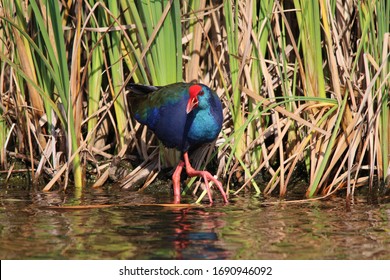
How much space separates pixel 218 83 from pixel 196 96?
0.61 meters

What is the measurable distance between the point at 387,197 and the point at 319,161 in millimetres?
457

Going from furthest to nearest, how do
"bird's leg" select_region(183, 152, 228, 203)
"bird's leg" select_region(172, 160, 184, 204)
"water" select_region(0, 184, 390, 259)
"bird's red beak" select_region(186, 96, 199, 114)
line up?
1. "bird's leg" select_region(172, 160, 184, 204)
2. "bird's leg" select_region(183, 152, 228, 203)
3. "bird's red beak" select_region(186, 96, 199, 114)
4. "water" select_region(0, 184, 390, 259)

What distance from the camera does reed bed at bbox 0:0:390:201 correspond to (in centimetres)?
521

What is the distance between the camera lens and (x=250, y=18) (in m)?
5.25

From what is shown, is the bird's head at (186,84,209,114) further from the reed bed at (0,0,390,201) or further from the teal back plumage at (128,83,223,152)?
the reed bed at (0,0,390,201)

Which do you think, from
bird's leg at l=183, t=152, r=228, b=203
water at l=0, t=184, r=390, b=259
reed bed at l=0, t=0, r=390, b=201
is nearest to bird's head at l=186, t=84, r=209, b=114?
reed bed at l=0, t=0, r=390, b=201

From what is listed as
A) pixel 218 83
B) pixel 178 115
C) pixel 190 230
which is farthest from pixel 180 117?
pixel 190 230

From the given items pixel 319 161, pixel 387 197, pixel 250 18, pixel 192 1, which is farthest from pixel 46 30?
pixel 387 197

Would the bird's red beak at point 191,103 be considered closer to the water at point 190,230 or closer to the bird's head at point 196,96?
the bird's head at point 196,96

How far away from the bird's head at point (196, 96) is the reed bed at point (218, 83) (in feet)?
0.87

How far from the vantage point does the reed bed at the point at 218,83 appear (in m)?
5.21

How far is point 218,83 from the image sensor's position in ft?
18.6

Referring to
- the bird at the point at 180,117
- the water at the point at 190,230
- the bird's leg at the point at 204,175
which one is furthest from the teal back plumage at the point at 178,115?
the water at the point at 190,230

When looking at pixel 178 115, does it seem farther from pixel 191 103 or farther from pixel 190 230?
pixel 190 230
